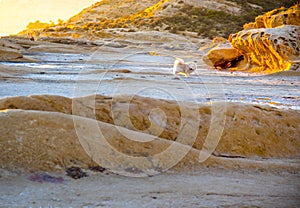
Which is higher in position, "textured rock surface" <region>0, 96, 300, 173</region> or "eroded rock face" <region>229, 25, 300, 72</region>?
"eroded rock face" <region>229, 25, 300, 72</region>

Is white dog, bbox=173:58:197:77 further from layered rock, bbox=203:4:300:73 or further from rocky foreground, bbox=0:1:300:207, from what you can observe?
rocky foreground, bbox=0:1:300:207

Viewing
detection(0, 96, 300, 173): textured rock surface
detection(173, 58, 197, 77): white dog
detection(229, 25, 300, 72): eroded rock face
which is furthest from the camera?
detection(229, 25, 300, 72): eroded rock face

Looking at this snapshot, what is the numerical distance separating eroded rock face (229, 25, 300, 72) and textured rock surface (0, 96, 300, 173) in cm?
868

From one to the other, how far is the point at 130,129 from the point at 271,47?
10483mm

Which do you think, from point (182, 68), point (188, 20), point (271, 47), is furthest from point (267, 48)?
point (188, 20)

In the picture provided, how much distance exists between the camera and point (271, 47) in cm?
1325

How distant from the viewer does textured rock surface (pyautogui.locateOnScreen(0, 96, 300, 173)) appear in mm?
3031

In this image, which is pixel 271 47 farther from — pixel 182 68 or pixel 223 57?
pixel 182 68

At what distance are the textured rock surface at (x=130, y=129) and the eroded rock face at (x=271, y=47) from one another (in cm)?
868

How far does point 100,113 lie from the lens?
4.07 metres

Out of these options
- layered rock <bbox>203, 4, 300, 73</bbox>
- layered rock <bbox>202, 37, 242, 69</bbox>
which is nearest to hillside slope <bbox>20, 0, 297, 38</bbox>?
layered rock <bbox>202, 37, 242, 69</bbox>

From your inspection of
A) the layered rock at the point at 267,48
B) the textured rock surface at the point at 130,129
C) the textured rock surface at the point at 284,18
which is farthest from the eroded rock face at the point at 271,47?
the textured rock surface at the point at 130,129

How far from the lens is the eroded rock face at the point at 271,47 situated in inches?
504

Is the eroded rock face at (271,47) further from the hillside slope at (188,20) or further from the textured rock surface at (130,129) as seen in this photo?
the hillside slope at (188,20)
